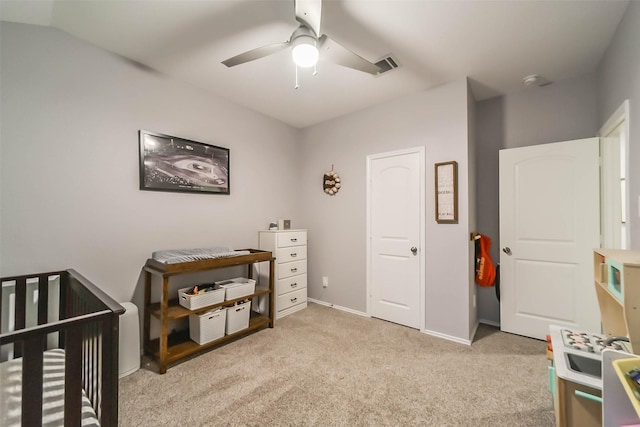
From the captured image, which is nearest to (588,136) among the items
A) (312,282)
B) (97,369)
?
(312,282)

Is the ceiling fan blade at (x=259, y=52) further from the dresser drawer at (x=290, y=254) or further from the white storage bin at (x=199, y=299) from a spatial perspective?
the dresser drawer at (x=290, y=254)

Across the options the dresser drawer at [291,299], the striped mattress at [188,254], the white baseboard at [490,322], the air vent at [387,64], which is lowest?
the white baseboard at [490,322]

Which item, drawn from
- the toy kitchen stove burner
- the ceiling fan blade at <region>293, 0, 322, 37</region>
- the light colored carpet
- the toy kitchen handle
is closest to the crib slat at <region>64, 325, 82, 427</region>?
the light colored carpet

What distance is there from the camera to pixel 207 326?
7.40 ft

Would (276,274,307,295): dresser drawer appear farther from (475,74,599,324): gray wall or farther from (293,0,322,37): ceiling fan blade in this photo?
(293,0,322,37): ceiling fan blade

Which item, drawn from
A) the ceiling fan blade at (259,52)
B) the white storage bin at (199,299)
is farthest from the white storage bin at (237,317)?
the ceiling fan blade at (259,52)

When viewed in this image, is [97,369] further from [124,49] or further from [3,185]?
[124,49]

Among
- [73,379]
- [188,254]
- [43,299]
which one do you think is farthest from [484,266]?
[43,299]

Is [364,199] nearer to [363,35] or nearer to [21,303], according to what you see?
[363,35]

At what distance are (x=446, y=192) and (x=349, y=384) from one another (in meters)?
1.94

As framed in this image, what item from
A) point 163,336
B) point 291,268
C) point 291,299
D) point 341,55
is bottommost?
point 291,299

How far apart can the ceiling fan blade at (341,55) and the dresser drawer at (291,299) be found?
8.36 feet

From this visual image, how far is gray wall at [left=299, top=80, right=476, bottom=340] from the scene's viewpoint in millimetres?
2479

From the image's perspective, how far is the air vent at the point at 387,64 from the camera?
2.14 m
